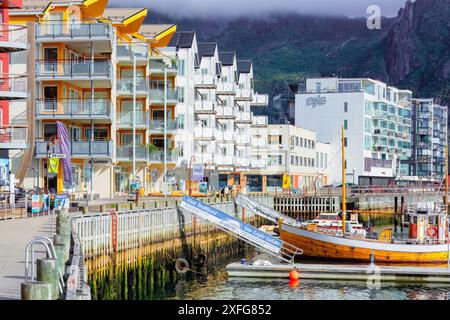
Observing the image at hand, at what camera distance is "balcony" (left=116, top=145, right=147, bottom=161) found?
257 feet

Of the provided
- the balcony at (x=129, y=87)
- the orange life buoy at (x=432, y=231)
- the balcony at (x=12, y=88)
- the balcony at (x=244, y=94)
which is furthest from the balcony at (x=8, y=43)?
the balcony at (x=244, y=94)

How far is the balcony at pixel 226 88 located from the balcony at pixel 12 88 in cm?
5767

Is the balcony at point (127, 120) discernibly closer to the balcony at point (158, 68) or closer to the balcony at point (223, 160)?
the balcony at point (158, 68)

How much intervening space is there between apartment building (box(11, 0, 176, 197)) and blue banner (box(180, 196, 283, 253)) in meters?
16.5

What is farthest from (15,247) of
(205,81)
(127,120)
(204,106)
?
(205,81)

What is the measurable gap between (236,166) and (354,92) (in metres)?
47.5

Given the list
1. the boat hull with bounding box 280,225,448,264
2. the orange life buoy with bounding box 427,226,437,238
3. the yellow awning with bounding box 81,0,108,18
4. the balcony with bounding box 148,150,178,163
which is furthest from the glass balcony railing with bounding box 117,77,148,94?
the orange life buoy with bounding box 427,226,437,238

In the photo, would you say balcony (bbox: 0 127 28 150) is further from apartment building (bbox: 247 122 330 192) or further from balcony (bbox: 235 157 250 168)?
apartment building (bbox: 247 122 330 192)

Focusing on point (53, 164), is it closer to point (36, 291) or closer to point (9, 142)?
point (9, 142)

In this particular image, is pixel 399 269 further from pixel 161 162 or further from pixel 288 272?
pixel 161 162

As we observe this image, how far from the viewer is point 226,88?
4567 inches
